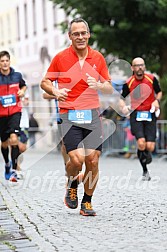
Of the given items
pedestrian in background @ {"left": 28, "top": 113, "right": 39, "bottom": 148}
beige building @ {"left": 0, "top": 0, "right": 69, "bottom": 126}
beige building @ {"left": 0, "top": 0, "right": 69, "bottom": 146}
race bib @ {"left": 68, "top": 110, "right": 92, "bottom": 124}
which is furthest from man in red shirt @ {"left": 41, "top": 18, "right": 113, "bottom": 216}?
beige building @ {"left": 0, "top": 0, "right": 69, "bottom": 126}

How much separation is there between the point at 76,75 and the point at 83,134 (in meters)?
0.57

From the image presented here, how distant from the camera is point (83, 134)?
307 inches

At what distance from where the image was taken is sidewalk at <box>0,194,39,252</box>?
5.89m

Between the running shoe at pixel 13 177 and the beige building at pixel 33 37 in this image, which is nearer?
the running shoe at pixel 13 177

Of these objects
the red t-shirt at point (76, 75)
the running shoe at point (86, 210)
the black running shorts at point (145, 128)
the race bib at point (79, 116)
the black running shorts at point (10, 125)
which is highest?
the red t-shirt at point (76, 75)

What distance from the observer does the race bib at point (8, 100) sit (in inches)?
460

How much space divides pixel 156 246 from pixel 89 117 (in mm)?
2198

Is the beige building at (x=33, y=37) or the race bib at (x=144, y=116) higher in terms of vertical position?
the beige building at (x=33, y=37)

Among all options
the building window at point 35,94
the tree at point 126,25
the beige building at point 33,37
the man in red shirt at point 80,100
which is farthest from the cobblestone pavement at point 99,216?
the building window at point 35,94

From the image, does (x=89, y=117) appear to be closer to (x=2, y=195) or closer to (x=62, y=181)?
(x=2, y=195)

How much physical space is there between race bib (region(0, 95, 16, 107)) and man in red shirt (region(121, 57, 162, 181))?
66.3 inches

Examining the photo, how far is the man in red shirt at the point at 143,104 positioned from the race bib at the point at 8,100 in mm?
1685

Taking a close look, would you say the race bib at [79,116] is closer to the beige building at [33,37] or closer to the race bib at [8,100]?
the race bib at [8,100]

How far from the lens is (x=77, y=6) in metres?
20.7
